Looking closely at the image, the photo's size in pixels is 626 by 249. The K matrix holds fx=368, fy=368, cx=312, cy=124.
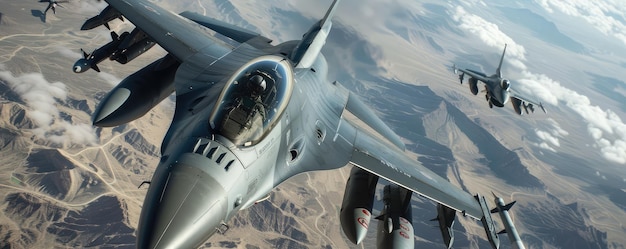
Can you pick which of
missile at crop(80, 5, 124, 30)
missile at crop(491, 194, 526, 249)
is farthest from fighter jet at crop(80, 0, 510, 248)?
missile at crop(80, 5, 124, 30)

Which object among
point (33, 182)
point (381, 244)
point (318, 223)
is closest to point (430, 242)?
point (318, 223)

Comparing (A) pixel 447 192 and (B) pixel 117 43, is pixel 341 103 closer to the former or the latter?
(A) pixel 447 192

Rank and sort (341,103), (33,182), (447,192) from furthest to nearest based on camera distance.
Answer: (33,182) < (341,103) < (447,192)

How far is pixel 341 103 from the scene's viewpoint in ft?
62.3

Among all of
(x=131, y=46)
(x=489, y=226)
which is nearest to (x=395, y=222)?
(x=489, y=226)

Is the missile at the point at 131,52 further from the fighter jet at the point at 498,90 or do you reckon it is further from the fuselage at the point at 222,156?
the fighter jet at the point at 498,90

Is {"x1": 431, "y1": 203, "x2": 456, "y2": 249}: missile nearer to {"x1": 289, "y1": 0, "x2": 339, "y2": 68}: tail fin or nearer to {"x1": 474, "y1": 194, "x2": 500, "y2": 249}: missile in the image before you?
{"x1": 474, "y1": 194, "x2": 500, "y2": 249}: missile

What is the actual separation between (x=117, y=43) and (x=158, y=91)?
5.38 metres

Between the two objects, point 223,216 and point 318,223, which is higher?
point 223,216

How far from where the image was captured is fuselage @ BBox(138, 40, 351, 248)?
7352 mm

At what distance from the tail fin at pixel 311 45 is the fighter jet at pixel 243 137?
9cm

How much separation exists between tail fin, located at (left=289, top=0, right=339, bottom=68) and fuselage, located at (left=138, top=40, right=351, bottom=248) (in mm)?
3551

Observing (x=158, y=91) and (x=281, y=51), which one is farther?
(x=281, y=51)

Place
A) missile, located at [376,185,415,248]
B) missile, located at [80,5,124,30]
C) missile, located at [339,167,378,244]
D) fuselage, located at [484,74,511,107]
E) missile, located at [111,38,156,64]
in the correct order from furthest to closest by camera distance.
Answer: fuselage, located at [484,74,511,107] < missile, located at [80,5,124,30] < missile, located at [111,38,156,64] < missile, located at [376,185,415,248] < missile, located at [339,167,378,244]
